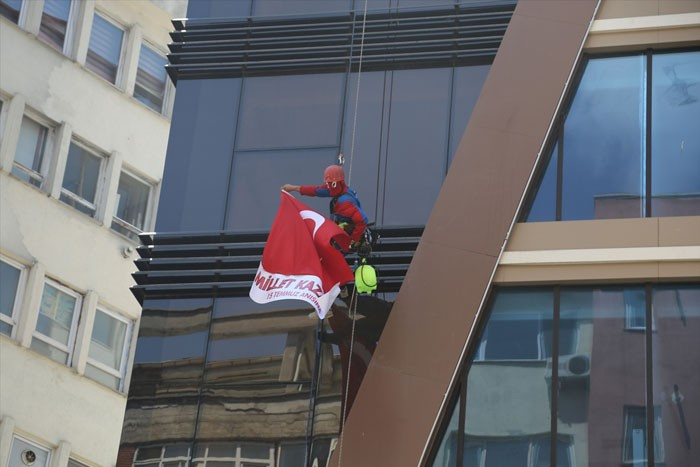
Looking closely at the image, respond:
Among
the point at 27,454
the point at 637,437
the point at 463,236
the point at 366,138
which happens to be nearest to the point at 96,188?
the point at 27,454

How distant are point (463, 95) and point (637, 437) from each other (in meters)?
6.44

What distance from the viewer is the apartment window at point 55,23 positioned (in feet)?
→ 128

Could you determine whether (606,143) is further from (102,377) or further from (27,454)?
(102,377)

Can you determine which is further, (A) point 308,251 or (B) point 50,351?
(B) point 50,351

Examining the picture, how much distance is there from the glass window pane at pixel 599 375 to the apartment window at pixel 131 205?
57.2 feet

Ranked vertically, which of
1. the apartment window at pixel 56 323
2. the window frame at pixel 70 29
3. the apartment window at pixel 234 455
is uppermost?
the window frame at pixel 70 29

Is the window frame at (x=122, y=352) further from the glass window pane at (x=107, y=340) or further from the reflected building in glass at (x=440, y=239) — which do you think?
the reflected building in glass at (x=440, y=239)

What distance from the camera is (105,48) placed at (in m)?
40.8

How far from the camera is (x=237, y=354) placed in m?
26.2

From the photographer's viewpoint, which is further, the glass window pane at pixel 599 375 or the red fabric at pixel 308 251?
the red fabric at pixel 308 251

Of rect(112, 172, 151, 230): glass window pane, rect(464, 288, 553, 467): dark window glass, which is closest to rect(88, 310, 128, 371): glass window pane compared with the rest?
rect(112, 172, 151, 230): glass window pane

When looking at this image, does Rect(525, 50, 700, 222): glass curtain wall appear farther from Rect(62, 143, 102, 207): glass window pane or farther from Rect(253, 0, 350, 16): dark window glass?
Rect(62, 143, 102, 207): glass window pane

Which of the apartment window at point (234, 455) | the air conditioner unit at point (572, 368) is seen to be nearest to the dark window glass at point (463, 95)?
the air conditioner unit at point (572, 368)

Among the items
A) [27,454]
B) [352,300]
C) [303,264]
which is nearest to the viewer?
[303,264]
